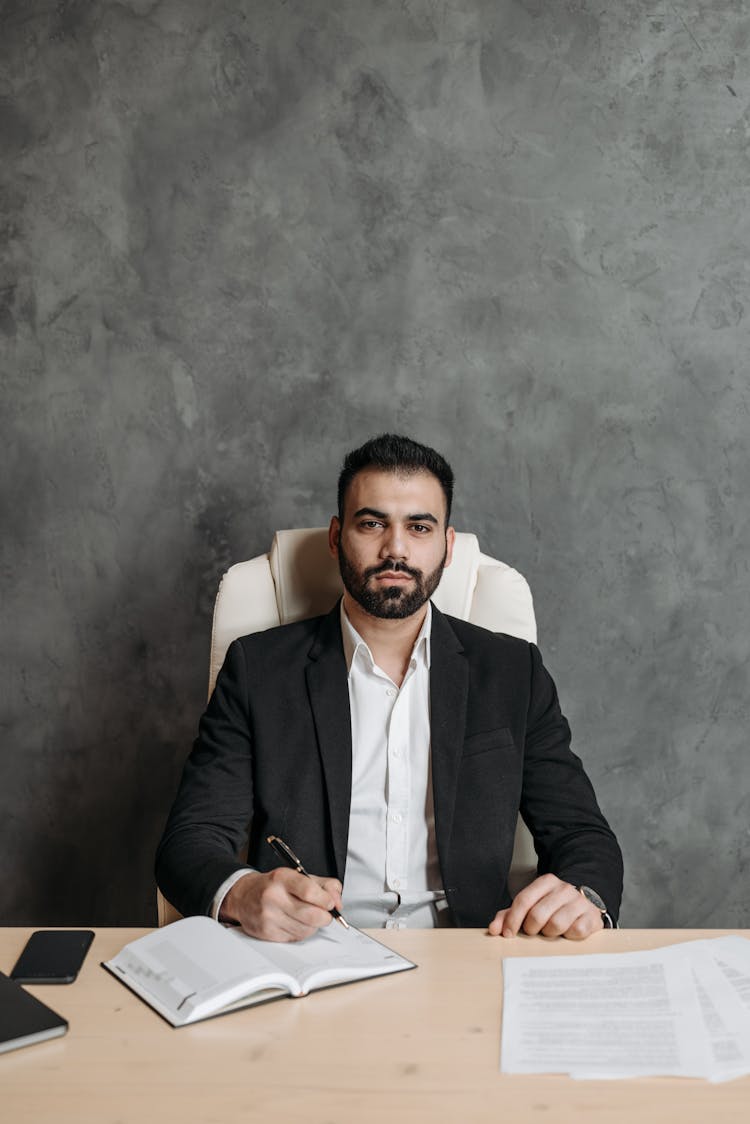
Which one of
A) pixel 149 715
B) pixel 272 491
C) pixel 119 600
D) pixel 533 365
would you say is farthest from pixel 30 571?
pixel 533 365

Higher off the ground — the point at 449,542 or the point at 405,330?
the point at 405,330

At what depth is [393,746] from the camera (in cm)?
186

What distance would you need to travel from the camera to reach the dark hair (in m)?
1.93

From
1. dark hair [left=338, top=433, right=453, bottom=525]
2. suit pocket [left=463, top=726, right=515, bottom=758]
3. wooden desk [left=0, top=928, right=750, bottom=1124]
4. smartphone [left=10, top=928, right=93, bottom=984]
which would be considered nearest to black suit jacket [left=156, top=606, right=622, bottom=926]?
suit pocket [left=463, top=726, right=515, bottom=758]

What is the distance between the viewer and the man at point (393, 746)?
5.90 ft

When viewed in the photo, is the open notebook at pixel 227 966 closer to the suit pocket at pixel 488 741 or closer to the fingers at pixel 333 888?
the fingers at pixel 333 888

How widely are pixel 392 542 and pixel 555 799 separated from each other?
52 centimetres

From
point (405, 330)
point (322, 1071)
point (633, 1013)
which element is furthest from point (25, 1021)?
point (405, 330)

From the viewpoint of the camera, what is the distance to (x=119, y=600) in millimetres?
2553

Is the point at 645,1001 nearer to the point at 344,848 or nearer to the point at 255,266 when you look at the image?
the point at 344,848

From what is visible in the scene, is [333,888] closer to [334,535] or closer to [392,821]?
[392,821]

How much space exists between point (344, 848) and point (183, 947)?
58cm

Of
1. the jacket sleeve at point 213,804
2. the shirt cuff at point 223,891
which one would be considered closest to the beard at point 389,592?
the jacket sleeve at point 213,804

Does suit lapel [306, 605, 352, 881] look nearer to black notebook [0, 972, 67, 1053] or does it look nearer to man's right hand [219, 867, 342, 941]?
man's right hand [219, 867, 342, 941]
